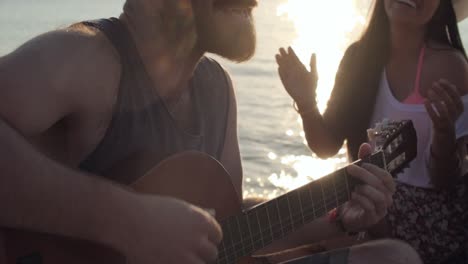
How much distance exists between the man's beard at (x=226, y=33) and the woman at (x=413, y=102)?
1.84ft

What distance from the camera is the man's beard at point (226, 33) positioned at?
197 cm

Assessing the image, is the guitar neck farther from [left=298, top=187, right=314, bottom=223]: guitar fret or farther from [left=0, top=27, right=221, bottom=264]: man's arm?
[left=0, top=27, right=221, bottom=264]: man's arm

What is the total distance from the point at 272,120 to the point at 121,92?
501 cm

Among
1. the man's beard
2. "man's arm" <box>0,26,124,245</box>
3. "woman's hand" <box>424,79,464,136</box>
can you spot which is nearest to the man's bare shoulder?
"man's arm" <box>0,26,124,245</box>

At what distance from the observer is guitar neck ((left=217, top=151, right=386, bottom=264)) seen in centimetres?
182

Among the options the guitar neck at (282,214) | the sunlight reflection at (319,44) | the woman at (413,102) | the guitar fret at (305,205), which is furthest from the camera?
the sunlight reflection at (319,44)

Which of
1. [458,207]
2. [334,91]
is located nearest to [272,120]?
[334,91]

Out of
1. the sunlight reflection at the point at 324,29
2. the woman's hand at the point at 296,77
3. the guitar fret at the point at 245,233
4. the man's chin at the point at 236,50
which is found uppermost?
the man's chin at the point at 236,50

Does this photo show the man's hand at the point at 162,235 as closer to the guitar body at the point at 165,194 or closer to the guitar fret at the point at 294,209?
the guitar body at the point at 165,194

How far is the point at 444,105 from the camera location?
2172 mm

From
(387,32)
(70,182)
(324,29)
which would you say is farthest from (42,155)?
(324,29)

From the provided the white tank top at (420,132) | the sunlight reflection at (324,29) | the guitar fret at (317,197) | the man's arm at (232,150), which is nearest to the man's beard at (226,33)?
the man's arm at (232,150)

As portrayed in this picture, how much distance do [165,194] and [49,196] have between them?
374 millimetres

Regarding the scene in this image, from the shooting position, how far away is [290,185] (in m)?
5.07
